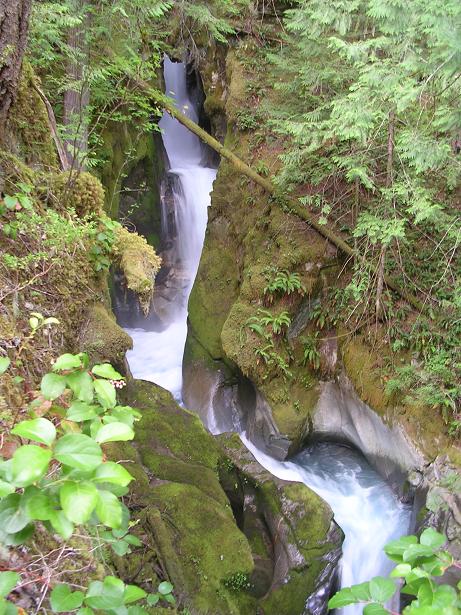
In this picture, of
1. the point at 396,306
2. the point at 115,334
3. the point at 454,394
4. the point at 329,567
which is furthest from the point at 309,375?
the point at 115,334

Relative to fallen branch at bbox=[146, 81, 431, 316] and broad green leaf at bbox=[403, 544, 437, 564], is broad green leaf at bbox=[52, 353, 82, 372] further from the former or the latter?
fallen branch at bbox=[146, 81, 431, 316]

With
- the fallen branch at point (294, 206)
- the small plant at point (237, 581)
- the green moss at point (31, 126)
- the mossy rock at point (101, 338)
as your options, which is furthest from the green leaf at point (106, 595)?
the fallen branch at point (294, 206)

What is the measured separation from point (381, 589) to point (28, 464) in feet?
3.56

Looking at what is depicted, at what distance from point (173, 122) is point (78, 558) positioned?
15.1 meters

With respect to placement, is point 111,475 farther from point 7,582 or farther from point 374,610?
point 374,610

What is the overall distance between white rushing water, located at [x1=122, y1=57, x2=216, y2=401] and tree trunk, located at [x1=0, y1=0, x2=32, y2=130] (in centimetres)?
727

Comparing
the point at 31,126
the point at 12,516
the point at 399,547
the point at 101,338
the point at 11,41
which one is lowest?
the point at 101,338

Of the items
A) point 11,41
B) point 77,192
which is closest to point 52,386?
point 11,41

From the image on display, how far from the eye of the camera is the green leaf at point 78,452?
992 mm

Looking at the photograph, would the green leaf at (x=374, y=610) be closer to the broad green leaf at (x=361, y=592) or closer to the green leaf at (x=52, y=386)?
the broad green leaf at (x=361, y=592)

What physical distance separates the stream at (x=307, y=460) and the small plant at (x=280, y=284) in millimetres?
2830

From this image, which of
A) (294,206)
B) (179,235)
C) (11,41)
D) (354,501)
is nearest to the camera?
(11,41)

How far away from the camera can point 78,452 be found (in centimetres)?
102

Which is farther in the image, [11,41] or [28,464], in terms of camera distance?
[11,41]
